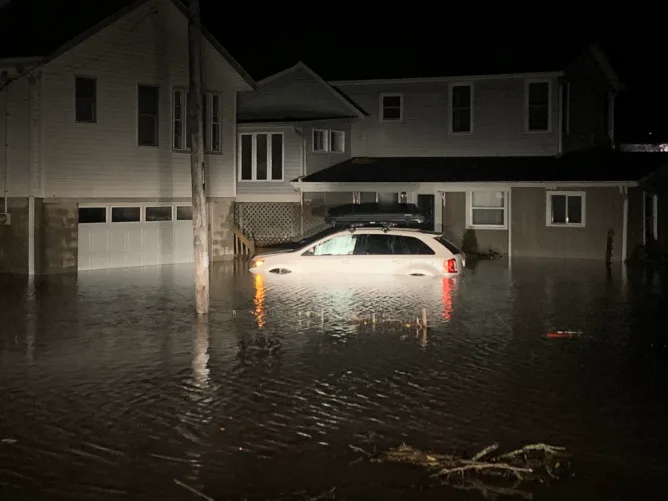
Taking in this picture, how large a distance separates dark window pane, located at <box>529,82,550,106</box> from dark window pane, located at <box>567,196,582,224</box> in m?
4.33

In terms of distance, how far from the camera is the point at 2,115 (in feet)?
87.9

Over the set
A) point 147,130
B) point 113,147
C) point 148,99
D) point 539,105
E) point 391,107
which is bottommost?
point 113,147

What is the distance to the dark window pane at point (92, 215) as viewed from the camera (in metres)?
27.9

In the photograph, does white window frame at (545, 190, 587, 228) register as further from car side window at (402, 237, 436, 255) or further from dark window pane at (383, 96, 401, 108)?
car side window at (402, 237, 436, 255)

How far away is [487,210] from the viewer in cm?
3594

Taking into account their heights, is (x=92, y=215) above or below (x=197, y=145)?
below

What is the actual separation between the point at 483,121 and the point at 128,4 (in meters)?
14.1

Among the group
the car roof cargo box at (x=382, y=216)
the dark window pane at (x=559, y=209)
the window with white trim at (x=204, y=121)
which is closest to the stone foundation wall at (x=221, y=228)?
the window with white trim at (x=204, y=121)

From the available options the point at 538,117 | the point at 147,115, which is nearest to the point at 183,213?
the point at 147,115

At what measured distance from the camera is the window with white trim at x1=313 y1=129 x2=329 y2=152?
37400mm

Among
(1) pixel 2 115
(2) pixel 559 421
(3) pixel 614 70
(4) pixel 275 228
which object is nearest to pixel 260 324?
(2) pixel 559 421

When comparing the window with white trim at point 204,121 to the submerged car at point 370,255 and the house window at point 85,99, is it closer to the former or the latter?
the house window at point 85,99

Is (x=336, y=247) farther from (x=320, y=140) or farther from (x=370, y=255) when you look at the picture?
(x=320, y=140)

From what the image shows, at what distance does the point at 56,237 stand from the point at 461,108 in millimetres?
16326
